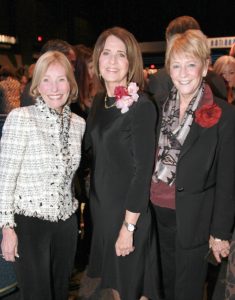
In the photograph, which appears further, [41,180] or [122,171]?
[122,171]

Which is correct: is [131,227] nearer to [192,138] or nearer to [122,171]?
[122,171]

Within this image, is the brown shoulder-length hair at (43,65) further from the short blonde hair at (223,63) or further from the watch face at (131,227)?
the short blonde hair at (223,63)

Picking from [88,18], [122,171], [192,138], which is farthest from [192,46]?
[88,18]

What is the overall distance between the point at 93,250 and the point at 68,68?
1194 millimetres

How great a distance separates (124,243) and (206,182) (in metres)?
0.61

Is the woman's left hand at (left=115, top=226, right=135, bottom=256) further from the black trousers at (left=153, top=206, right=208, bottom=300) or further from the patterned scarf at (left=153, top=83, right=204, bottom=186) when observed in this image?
the patterned scarf at (left=153, top=83, right=204, bottom=186)

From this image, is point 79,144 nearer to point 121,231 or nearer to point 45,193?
point 45,193

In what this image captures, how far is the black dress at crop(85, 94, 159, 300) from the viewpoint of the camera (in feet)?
6.83

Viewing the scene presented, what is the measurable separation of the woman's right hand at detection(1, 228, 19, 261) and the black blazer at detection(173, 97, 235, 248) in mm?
942

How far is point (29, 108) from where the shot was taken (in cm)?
203

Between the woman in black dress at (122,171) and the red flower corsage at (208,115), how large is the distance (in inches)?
10.2

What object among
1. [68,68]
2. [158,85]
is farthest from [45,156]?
[158,85]

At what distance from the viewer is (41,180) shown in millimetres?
2006

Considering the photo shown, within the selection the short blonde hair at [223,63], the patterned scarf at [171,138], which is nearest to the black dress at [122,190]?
the patterned scarf at [171,138]
